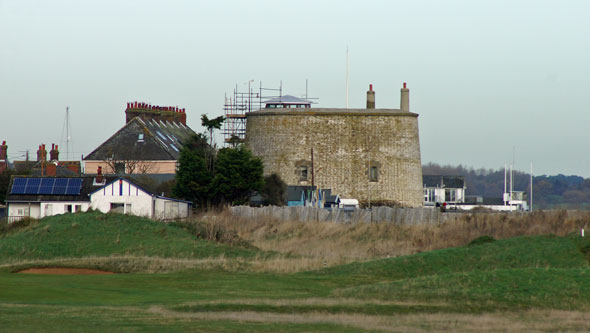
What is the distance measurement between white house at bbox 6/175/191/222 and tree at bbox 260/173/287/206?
29.2 ft

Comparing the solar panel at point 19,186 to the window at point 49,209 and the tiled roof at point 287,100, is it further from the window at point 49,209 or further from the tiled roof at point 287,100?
the tiled roof at point 287,100

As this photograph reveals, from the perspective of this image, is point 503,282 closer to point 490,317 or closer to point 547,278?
point 547,278

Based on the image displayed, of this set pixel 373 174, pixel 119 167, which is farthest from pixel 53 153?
pixel 373 174

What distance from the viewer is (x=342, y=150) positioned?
8144cm

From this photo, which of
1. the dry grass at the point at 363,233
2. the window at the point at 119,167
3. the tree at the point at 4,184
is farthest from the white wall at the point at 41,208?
the window at the point at 119,167

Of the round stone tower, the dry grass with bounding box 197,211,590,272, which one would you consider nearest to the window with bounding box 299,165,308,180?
the round stone tower

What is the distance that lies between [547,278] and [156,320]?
12891 millimetres

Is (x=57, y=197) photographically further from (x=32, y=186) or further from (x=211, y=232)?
(x=211, y=232)

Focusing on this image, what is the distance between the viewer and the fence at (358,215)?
191 ft

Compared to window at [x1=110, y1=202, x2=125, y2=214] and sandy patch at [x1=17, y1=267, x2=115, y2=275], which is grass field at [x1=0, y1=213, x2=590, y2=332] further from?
window at [x1=110, y1=202, x2=125, y2=214]

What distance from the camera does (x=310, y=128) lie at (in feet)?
268

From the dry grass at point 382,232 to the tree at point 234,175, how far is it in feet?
27.8

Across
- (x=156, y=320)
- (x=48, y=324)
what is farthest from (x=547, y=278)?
(x=48, y=324)

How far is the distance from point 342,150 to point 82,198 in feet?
79.3
